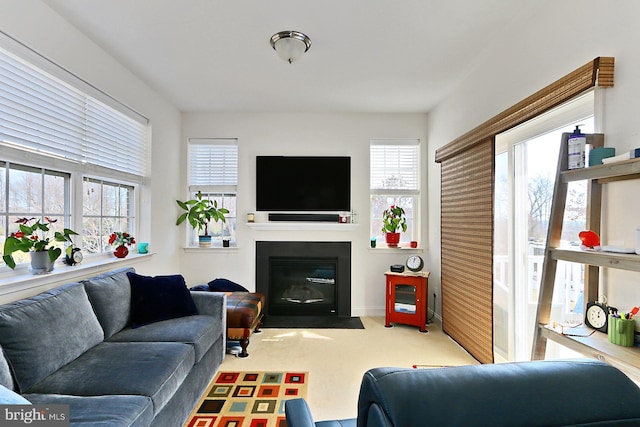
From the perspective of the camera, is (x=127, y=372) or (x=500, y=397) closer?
(x=500, y=397)

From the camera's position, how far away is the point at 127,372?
1.76m

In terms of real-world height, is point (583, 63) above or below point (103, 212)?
above

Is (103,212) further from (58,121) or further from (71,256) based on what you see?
(58,121)

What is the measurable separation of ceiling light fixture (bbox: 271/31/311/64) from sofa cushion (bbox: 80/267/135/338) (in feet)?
7.29

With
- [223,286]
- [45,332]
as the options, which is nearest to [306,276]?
[223,286]

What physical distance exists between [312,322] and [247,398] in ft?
5.83

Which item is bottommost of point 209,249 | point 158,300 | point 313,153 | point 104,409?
point 104,409

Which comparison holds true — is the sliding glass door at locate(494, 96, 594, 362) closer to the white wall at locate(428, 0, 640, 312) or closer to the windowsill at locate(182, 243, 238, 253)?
the white wall at locate(428, 0, 640, 312)

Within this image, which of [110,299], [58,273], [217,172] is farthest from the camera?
[217,172]

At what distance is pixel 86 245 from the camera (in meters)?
2.87

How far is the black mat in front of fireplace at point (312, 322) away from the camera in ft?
12.9

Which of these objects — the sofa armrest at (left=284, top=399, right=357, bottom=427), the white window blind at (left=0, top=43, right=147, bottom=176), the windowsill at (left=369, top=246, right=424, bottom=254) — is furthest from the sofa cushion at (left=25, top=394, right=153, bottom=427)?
the windowsill at (left=369, top=246, right=424, bottom=254)

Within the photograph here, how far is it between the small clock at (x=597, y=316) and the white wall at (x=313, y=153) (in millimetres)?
2781

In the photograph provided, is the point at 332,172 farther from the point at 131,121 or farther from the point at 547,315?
the point at 547,315
